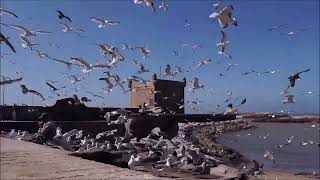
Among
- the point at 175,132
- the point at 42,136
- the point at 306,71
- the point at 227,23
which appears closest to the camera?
the point at 227,23

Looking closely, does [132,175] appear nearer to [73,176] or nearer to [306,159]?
[73,176]

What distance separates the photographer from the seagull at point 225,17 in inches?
296

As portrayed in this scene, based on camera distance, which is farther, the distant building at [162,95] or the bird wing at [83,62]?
the distant building at [162,95]

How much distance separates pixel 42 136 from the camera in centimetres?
1284

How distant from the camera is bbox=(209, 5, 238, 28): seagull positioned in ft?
24.6

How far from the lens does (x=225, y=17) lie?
7633 mm

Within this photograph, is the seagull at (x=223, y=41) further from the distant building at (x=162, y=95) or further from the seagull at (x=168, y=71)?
the distant building at (x=162, y=95)

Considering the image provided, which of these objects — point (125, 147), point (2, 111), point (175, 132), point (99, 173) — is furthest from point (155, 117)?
point (99, 173)

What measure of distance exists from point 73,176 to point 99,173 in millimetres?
296

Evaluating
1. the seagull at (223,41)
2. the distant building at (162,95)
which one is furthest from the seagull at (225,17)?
the distant building at (162,95)

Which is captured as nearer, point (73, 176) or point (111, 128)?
point (73, 176)

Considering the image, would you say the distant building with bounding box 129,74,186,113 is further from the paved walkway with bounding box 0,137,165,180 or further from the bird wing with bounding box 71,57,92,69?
the paved walkway with bounding box 0,137,165,180

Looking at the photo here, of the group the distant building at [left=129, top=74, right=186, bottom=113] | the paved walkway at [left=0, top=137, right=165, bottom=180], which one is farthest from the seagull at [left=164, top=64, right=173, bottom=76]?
the distant building at [left=129, top=74, right=186, bottom=113]

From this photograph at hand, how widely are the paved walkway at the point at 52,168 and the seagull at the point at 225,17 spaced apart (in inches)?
115
